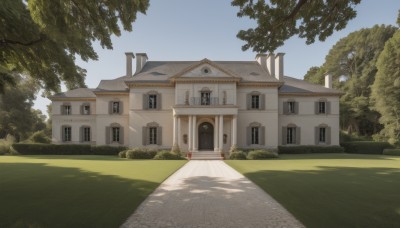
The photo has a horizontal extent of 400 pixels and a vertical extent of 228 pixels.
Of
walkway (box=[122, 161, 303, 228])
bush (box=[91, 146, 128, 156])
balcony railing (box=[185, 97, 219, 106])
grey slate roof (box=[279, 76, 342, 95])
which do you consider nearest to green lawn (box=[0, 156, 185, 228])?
walkway (box=[122, 161, 303, 228])

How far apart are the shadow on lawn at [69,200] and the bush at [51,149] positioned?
62.4 feet

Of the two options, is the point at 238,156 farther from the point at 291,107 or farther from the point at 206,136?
the point at 291,107

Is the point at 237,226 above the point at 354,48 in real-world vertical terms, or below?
below

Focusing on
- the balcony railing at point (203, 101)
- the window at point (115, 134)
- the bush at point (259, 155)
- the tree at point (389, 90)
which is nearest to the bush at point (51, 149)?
the window at point (115, 134)

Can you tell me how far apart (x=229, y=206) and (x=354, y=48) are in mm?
58663

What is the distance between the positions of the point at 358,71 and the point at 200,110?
41.7m

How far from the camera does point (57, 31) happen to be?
696cm

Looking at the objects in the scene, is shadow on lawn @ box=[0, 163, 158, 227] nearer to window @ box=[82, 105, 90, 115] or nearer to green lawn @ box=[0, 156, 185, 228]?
green lawn @ box=[0, 156, 185, 228]

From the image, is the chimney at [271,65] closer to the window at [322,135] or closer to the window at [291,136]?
the window at [291,136]

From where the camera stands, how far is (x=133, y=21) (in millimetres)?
7711

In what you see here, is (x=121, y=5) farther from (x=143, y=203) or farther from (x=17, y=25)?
(x=143, y=203)

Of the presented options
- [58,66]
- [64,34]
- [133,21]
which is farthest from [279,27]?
[58,66]

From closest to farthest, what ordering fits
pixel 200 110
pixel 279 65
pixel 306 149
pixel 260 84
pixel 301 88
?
pixel 200 110 < pixel 260 84 < pixel 306 149 < pixel 279 65 < pixel 301 88

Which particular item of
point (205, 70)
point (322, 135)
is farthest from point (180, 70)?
point (322, 135)
